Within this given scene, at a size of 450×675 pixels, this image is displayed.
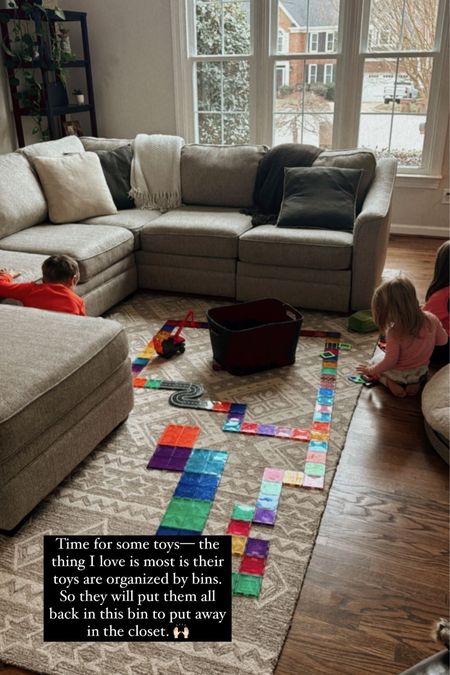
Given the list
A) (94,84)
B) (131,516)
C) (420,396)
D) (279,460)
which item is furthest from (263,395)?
(94,84)

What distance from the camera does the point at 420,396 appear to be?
2.72 metres

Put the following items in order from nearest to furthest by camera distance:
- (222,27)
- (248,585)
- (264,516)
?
(248,585), (264,516), (222,27)

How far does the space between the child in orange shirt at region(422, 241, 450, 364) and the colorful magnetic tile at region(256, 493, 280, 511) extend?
51.3 inches

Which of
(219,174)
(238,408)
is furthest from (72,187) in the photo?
(238,408)

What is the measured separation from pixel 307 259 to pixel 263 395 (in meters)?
1.06

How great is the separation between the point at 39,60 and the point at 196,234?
2223 millimetres

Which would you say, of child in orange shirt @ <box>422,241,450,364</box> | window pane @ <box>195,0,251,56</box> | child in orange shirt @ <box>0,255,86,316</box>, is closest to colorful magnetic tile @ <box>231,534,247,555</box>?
child in orange shirt @ <box>0,255,86,316</box>

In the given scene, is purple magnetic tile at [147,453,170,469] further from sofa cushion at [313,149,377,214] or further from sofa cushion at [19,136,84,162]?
sofa cushion at [19,136,84,162]

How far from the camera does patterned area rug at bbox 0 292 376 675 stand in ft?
5.10

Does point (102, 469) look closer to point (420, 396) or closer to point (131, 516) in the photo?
point (131, 516)

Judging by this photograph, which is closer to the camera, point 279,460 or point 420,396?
point 279,460

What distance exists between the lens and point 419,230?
505 cm

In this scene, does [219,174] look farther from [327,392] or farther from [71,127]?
Result: [327,392]

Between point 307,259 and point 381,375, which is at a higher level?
point 307,259
